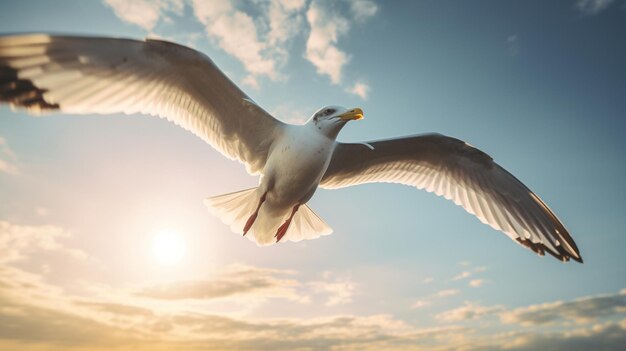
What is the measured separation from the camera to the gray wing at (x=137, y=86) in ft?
12.0

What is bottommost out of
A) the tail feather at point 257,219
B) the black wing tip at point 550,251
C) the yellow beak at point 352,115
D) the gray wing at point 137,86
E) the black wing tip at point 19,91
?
the black wing tip at point 550,251

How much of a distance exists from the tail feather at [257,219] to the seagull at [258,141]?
12mm

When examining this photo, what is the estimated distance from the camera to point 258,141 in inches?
194

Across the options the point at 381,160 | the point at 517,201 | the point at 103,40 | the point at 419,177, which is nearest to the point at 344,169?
the point at 381,160

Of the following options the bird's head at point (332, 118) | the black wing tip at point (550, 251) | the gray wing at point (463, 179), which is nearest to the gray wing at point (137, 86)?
the bird's head at point (332, 118)

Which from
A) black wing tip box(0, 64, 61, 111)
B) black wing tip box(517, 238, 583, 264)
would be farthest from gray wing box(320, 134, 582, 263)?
black wing tip box(0, 64, 61, 111)

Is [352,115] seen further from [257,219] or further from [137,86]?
[137,86]

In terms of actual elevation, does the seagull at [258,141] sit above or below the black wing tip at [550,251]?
above

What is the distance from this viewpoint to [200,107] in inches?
187

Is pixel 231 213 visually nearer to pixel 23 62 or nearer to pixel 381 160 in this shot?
pixel 381 160

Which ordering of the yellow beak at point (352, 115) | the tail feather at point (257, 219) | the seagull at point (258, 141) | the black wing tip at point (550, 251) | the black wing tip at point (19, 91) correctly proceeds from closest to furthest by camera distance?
the black wing tip at point (19, 91), the seagull at point (258, 141), the yellow beak at point (352, 115), the tail feather at point (257, 219), the black wing tip at point (550, 251)

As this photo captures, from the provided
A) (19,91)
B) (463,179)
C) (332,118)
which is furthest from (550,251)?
(19,91)

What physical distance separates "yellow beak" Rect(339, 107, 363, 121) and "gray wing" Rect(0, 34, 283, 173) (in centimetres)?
77

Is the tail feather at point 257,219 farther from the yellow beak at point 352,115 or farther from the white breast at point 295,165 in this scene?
the yellow beak at point 352,115
